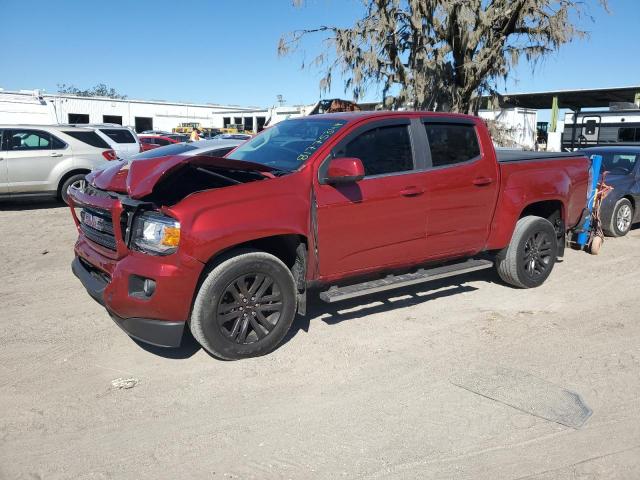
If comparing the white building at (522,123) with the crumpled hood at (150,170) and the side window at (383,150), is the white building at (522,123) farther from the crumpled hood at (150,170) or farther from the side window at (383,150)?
the crumpled hood at (150,170)

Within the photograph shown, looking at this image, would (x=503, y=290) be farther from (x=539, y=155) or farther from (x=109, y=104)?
(x=109, y=104)

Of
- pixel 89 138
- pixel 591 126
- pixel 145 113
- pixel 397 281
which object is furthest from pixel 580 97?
pixel 145 113

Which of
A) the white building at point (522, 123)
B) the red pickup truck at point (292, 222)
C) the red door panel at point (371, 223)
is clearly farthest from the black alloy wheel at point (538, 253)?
the white building at point (522, 123)

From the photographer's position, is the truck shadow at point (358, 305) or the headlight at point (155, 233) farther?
the truck shadow at point (358, 305)

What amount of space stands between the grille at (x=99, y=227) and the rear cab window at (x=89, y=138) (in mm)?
7845

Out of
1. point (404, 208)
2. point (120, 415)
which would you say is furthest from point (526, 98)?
point (120, 415)

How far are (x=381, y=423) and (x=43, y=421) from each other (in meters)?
2.03

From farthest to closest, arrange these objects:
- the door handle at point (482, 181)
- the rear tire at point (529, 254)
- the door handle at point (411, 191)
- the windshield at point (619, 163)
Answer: the windshield at point (619, 163), the rear tire at point (529, 254), the door handle at point (482, 181), the door handle at point (411, 191)

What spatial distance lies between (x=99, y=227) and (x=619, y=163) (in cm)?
929

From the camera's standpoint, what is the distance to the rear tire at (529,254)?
5.93m

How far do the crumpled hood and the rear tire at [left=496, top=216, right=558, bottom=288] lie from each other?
2988 millimetres

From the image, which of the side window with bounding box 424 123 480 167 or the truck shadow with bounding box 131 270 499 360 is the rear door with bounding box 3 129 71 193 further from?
the side window with bounding box 424 123 480 167

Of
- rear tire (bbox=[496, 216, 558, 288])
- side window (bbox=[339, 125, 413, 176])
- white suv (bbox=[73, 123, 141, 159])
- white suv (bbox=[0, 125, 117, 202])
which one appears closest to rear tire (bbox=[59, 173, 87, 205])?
white suv (bbox=[0, 125, 117, 202])

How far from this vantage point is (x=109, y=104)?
53562 millimetres
